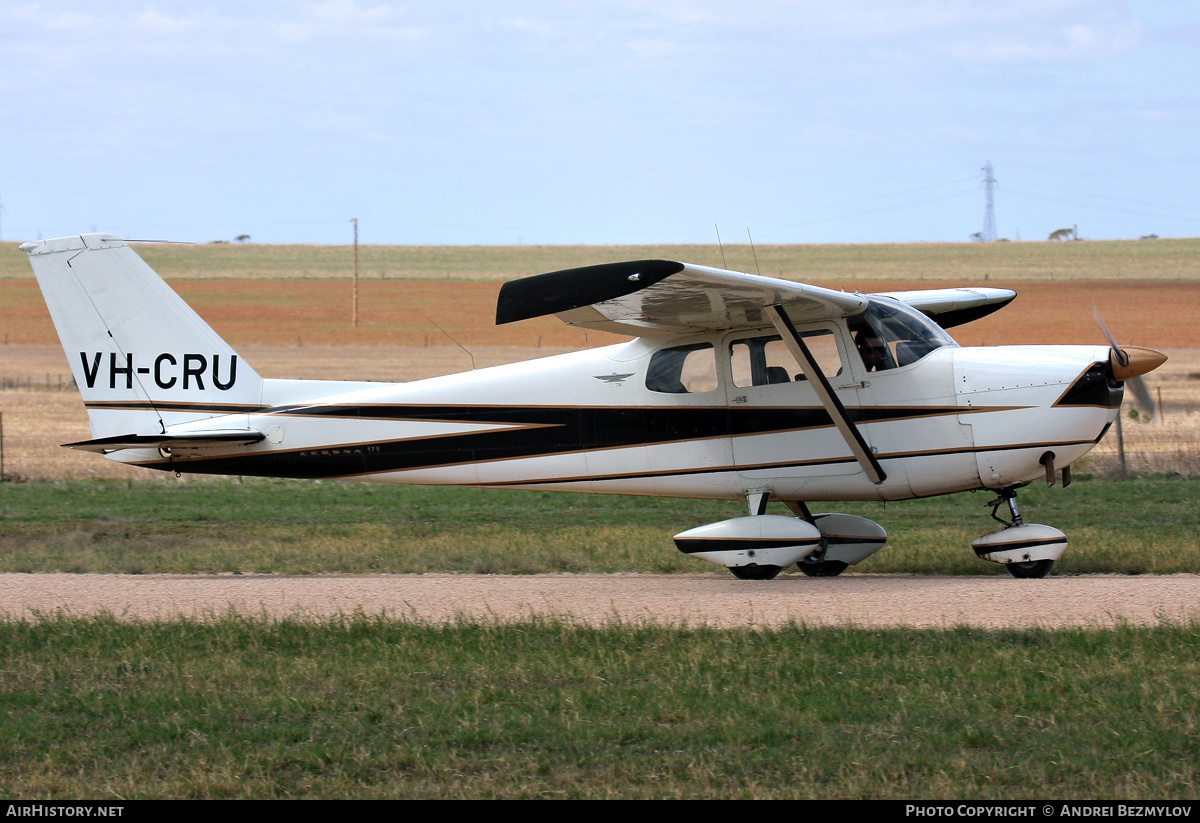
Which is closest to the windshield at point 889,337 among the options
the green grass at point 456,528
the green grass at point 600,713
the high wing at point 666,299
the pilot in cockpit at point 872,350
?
the pilot in cockpit at point 872,350

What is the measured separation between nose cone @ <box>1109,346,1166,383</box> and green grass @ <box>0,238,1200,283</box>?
59.9 meters

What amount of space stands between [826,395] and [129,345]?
7.51 metres

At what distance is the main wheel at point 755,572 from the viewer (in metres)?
10.8

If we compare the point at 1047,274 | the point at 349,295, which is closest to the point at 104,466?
the point at 349,295

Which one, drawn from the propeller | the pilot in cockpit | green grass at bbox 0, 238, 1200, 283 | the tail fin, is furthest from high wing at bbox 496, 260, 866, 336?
green grass at bbox 0, 238, 1200, 283

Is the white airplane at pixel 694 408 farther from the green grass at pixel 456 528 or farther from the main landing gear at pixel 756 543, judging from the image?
the green grass at pixel 456 528

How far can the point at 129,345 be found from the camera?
1213 centimetres

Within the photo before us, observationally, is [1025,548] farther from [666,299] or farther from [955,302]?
[666,299]

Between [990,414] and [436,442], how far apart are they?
563 centimetres

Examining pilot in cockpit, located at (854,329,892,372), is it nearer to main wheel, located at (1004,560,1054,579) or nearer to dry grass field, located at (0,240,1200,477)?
main wheel, located at (1004,560,1054,579)

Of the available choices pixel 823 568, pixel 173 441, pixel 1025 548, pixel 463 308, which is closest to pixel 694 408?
pixel 823 568

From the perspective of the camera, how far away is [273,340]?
2110 inches

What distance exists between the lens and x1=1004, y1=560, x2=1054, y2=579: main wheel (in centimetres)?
1035
